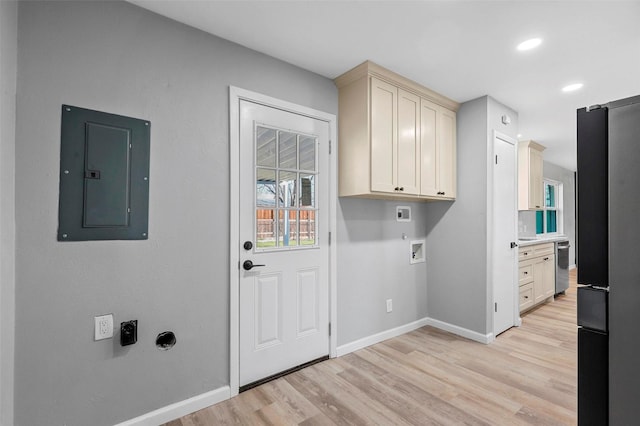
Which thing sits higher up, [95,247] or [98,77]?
[98,77]

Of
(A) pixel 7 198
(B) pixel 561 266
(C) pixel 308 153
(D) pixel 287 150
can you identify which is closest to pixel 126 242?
(A) pixel 7 198

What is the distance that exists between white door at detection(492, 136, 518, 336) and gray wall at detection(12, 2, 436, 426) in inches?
91.4

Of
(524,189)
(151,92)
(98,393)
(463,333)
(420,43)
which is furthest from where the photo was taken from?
(524,189)

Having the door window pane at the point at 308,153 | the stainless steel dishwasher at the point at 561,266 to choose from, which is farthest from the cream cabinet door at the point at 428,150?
the stainless steel dishwasher at the point at 561,266

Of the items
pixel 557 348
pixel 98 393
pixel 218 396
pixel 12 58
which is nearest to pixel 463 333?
pixel 557 348

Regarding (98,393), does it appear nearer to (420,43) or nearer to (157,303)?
(157,303)

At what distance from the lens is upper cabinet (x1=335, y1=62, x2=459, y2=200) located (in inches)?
99.8

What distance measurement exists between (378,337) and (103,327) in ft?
7.54

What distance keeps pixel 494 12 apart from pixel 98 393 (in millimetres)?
3150

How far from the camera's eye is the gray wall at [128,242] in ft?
4.91

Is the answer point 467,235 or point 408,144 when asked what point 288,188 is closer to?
point 408,144

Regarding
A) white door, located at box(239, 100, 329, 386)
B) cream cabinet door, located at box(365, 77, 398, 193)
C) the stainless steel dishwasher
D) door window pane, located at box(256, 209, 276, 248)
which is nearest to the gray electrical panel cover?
white door, located at box(239, 100, 329, 386)

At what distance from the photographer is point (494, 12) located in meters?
1.87

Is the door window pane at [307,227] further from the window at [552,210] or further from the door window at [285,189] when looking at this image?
the window at [552,210]
